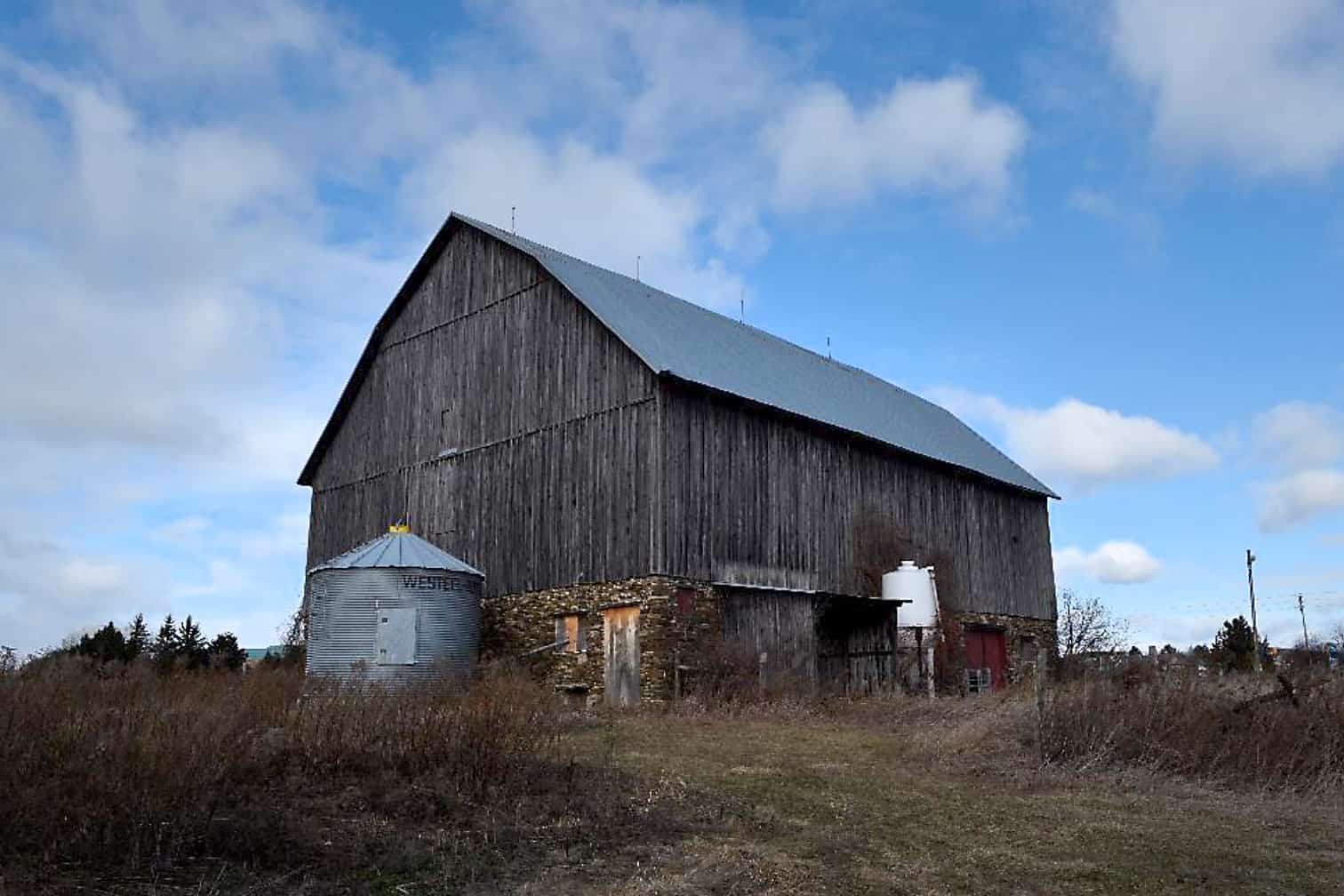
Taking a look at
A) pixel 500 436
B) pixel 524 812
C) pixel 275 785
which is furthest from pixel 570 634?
pixel 275 785

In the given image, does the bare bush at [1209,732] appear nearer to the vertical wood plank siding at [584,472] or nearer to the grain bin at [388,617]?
the vertical wood plank siding at [584,472]

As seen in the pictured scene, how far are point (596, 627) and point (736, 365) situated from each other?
7413mm

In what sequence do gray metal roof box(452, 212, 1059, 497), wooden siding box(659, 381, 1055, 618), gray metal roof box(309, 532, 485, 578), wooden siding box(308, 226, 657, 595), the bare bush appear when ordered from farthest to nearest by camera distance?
gray metal roof box(452, 212, 1059, 497), wooden siding box(308, 226, 657, 595), wooden siding box(659, 381, 1055, 618), gray metal roof box(309, 532, 485, 578), the bare bush

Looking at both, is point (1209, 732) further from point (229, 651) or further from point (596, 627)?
point (229, 651)

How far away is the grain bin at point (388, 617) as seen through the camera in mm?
22812

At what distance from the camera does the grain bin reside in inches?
898

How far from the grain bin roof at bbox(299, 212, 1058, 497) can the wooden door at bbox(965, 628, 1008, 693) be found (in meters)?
4.50

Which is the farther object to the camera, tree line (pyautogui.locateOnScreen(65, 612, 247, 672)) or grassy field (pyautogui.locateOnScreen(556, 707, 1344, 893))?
tree line (pyautogui.locateOnScreen(65, 612, 247, 672))

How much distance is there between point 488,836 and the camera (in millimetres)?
8734

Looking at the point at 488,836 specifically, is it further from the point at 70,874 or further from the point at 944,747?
the point at 944,747

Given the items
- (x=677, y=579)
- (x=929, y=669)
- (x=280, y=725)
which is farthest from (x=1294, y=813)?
(x=929, y=669)

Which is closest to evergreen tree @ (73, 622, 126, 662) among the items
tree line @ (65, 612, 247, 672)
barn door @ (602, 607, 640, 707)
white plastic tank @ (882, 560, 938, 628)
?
tree line @ (65, 612, 247, 672)

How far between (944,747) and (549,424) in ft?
43.7

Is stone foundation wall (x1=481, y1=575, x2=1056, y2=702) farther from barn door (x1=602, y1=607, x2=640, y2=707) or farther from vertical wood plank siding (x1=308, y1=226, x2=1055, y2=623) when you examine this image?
vertical wood plank siding (x1=308, y1=226, x2=1055, y2=623)
